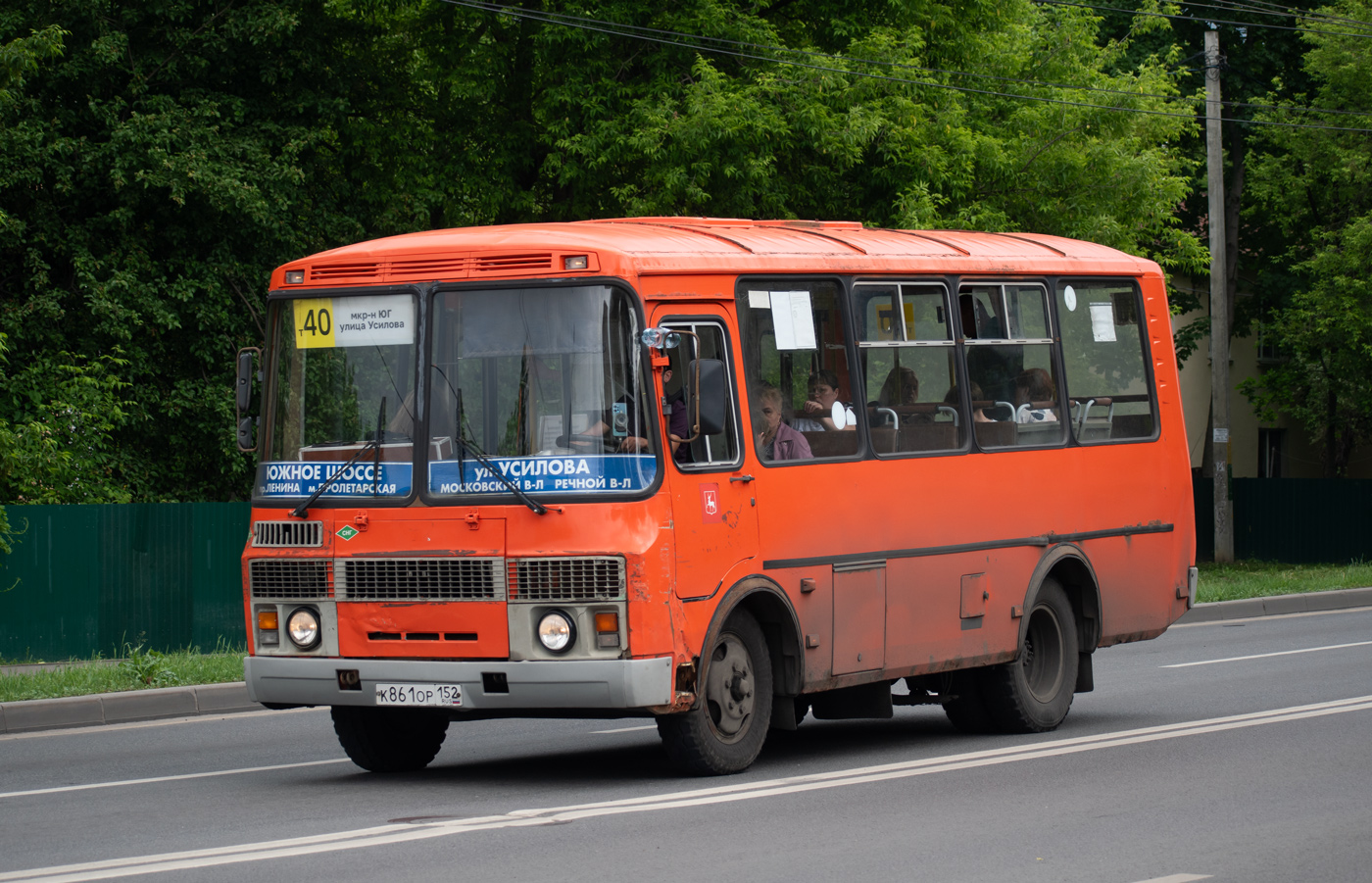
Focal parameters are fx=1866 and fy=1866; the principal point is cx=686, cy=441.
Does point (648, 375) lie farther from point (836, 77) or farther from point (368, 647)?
point (836, 77)

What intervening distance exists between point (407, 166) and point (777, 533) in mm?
16900

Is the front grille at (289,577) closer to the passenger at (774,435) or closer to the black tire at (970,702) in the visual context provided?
the passenger at (774,435)

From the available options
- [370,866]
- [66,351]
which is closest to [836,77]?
[66,351]

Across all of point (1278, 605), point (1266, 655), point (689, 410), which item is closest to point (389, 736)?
point (689, 410)

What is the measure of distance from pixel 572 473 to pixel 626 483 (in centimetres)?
27

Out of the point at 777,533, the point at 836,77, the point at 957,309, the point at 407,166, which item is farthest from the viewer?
the point at 407,166

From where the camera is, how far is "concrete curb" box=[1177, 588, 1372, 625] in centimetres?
2256

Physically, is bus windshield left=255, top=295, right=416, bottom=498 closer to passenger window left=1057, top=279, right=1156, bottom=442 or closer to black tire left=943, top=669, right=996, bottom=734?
black tire left=943, top=669, right=996, bottom=734

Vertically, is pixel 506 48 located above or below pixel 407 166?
above

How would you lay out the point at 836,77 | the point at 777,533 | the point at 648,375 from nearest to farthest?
the point at 648,375
the point at 777,533
the point at 836,77

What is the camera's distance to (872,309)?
428 inches

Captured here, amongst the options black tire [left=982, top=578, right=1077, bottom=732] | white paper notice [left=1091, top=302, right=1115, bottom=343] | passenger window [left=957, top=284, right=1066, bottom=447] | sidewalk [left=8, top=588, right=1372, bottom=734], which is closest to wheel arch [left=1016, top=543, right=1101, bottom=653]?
black tire [left=982, top=578, right=1077, bottom=732]

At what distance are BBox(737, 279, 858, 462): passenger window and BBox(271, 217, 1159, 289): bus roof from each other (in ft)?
0.54

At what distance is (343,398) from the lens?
955cm
